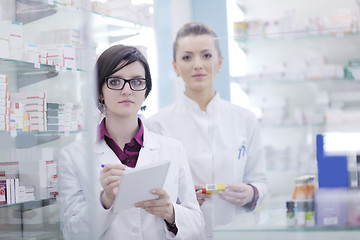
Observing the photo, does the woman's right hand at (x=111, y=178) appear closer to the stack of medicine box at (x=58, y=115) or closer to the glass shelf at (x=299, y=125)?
the glass shelf at (x=299, y=125)

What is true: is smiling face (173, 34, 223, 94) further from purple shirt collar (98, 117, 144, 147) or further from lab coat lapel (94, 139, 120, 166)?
lab coat lapel (94, 139, 120, 166)

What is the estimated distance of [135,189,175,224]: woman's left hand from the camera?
5.98 feet

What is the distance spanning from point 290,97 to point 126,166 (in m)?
0.71

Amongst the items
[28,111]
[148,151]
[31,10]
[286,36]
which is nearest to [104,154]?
[148,151]

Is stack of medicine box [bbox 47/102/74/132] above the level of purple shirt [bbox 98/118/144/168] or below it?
above

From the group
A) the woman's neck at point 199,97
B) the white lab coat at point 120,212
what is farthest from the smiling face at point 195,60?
the white lab coat at point 120,212

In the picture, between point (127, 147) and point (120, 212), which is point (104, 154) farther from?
point (120, 212)

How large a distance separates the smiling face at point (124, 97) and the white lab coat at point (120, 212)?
17 centimetres

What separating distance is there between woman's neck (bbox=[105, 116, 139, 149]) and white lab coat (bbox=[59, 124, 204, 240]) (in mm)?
61

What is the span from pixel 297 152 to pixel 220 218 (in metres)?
0.37

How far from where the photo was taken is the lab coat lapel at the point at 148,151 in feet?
6.77

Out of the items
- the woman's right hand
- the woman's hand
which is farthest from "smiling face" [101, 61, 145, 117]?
the woman's hand

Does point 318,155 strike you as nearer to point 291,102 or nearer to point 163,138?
point 291,102

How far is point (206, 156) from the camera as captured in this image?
261cm
